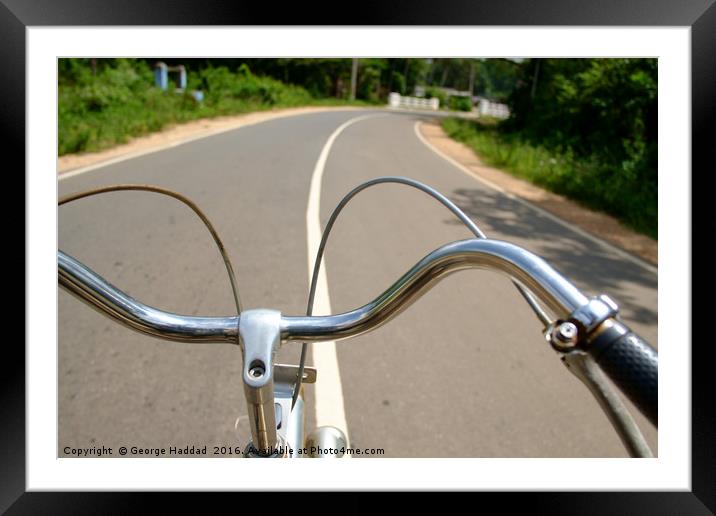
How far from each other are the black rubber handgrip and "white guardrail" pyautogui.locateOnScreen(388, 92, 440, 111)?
164 feet

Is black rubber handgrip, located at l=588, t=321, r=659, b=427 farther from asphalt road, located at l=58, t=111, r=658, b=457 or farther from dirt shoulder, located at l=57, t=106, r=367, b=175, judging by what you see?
dirt shoulder, located at l=57, t=106, r=367, b=175

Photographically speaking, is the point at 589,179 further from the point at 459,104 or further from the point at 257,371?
the point at 459,104

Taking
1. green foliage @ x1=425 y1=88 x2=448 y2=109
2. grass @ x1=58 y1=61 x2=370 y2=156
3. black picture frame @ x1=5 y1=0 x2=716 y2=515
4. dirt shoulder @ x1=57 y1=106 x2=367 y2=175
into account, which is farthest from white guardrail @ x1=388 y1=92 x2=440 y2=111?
black picture frame @ x1=5 y1=0 x2=716 y2=515

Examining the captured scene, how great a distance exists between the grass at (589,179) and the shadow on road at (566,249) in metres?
1.46

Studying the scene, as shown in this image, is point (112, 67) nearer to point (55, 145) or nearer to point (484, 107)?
point (55, 145)

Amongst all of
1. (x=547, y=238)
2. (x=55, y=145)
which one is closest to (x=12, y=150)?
(x=55, y=145)

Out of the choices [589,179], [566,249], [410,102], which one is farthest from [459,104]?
[566,249]

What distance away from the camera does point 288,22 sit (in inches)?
28.9

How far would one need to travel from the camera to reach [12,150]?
0.73 meters

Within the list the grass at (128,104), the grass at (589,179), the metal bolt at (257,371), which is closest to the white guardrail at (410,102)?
the grass at (128,104)

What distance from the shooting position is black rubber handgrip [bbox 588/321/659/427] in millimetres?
458

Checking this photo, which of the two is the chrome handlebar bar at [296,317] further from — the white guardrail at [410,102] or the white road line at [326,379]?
the white guardrail at [410,102]

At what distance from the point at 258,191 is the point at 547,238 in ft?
12.7

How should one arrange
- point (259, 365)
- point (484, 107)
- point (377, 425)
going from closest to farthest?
point (259, 365), point (377, 425), point (484, 107)
